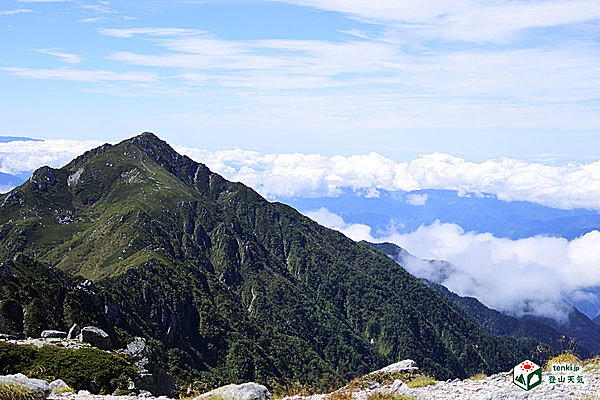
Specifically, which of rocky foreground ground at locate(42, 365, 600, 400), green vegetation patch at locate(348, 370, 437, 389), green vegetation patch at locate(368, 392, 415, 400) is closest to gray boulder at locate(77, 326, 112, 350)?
rocky foreground ground at locate(42, 365, 600, 400)

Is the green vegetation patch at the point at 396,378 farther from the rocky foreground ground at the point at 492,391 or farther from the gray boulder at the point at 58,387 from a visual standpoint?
the gray boulder at the point at 58,387

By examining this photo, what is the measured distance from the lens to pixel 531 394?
1409 centimetres

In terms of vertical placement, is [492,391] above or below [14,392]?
above

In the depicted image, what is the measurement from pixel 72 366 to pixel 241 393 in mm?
16472

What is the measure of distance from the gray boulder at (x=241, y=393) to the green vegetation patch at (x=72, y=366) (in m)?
12.3

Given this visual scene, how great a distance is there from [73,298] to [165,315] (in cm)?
7277

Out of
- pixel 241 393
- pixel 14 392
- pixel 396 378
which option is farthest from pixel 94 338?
pixel 396 378

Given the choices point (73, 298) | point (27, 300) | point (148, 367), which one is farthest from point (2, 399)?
point (73, 298)

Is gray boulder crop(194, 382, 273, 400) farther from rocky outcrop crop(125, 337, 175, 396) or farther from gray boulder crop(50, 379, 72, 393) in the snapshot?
rocky outcrop crop(125, 337, 175, 396)

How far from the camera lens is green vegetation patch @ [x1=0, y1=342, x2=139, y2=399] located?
25.8 metres

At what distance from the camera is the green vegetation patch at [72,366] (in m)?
25.8

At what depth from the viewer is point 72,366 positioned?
1083 inches

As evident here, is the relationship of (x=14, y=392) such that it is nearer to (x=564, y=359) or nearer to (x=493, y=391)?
(x=493, y=391)

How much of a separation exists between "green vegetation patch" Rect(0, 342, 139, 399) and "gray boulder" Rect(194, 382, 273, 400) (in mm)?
12288
